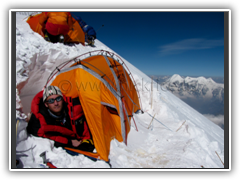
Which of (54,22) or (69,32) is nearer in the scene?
(54,22)

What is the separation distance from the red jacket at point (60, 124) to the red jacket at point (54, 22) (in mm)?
6464

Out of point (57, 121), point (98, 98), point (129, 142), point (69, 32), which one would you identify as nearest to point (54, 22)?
point (69, 32)

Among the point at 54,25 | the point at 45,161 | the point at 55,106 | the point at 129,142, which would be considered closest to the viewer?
the point at 45,161

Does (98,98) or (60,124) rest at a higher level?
(98,98)

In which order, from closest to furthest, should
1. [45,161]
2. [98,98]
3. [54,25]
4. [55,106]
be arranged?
[45,161] < [55,106] < [98,98] < [54,25]

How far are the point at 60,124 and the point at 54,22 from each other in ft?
24.0

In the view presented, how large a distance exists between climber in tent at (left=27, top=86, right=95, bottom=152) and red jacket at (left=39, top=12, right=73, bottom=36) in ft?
21.4

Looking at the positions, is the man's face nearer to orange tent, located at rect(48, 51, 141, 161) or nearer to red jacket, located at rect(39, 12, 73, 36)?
orange tent, located at rect(48, 51, 141, 161)

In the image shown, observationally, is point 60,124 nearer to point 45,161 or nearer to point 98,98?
point 45,161

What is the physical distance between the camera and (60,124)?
299 centimetres

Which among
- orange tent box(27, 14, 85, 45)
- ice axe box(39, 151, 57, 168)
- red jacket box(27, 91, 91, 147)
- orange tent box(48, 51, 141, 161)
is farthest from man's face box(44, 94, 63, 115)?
orange tent box(27, 14, 85, 45)

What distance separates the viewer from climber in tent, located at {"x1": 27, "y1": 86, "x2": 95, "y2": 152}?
8.70 feet

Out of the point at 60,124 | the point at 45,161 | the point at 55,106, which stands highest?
the point at 55,106

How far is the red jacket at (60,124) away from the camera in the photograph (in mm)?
2623
